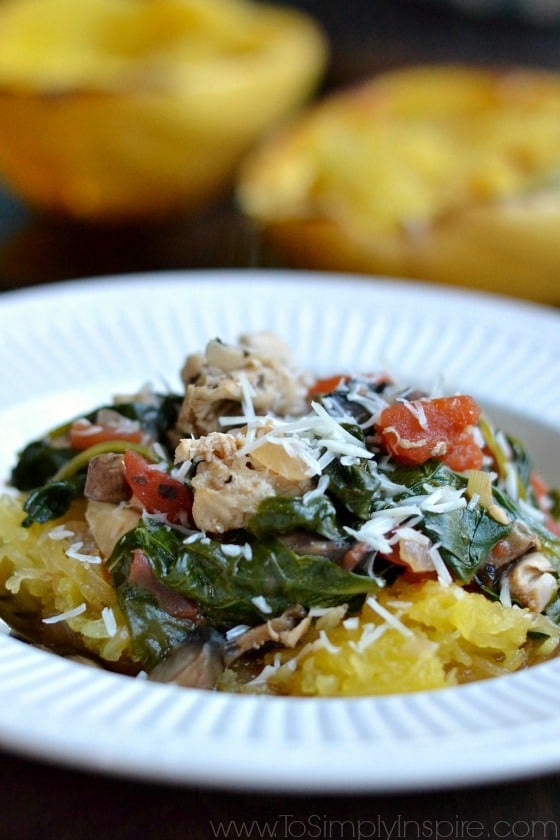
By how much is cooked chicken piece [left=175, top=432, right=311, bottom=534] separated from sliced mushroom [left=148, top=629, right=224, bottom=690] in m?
0.32

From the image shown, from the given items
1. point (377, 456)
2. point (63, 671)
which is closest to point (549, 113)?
point (377, 456)

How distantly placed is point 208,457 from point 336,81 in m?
8.01

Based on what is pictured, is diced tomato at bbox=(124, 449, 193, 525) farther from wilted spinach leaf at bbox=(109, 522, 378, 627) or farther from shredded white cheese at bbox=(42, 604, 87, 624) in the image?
shredded white cheese at bbox=(42, 604, 87, 624)

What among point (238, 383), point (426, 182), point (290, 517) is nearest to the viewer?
point (290, 517)

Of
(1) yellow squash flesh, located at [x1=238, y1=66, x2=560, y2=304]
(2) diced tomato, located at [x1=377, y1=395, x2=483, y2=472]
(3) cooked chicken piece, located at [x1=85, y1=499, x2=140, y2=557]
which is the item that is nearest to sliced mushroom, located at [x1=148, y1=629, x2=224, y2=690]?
(3) cooked chicken piece, located at [x1=85, y1=499, x2=140, y2=557]

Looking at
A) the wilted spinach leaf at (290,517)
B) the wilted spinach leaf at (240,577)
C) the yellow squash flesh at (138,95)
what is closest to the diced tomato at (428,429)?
the wilted spinach leaf at (290,517)

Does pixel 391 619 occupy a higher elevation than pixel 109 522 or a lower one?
higher

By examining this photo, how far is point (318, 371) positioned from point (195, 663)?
2.13m

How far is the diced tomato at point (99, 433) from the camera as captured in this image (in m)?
3.65

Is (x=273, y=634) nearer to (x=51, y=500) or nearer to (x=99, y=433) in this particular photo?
(x=51, y=500)

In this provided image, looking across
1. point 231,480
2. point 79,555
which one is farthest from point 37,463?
point 231,480

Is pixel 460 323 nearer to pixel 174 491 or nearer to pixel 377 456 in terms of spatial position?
pixel 377 456

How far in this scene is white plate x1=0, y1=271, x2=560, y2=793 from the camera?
2.18m

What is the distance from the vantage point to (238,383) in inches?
136
